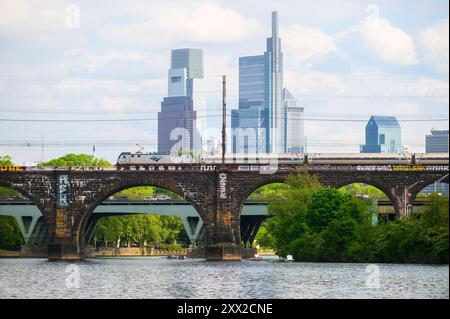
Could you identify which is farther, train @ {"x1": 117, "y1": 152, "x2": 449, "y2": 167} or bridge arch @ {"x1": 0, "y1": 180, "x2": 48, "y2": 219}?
train @ {"x1": 117, "y1": 152, "x2": 449, "y2": 167}

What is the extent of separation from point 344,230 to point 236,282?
25.3 metres

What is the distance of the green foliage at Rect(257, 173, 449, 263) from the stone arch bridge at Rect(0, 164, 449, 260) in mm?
3306

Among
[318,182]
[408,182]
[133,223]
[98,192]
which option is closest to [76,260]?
[98,192]

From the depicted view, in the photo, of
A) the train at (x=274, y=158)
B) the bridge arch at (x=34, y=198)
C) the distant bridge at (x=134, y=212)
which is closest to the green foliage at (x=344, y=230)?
the bridge arch at (x=34, y=198)

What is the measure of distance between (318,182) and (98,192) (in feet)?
71.6

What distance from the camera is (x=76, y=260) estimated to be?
11694 centimetres

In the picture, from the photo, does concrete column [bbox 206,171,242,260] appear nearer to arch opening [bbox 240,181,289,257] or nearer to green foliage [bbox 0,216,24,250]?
arch opening [bbox 240,181,289,257]

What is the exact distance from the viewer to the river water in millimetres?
62375

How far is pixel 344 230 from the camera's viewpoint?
98.1 m

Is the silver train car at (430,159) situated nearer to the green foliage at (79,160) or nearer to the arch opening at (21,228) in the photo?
the arch opening at (21,228)

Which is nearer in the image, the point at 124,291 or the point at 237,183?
the point at 124,291

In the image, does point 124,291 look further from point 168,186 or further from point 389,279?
point 168,186

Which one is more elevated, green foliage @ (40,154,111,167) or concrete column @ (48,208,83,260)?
green foliage @ (40,154,111,167)

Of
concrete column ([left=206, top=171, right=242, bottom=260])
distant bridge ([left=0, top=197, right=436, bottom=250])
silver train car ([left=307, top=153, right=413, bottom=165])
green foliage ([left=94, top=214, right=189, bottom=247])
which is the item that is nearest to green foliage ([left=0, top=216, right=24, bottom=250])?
distant bridge ([left=0, top=197, right=436, bottom=250])
